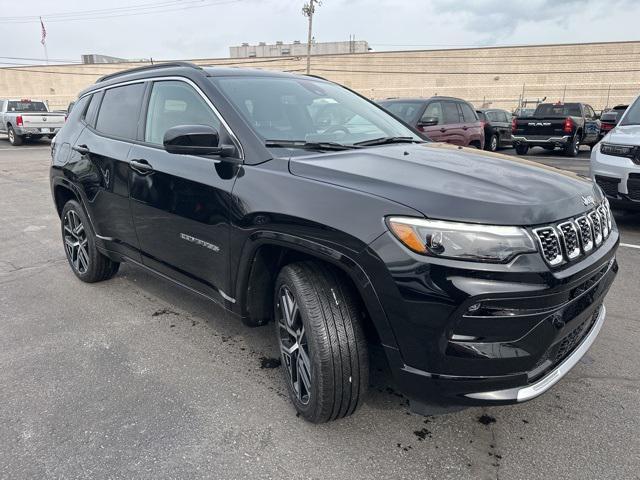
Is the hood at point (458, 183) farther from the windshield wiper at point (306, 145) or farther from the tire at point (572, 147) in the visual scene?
the tire at point (572, 147)

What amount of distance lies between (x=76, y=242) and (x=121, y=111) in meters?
1.46

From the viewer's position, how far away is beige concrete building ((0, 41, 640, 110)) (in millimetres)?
47094

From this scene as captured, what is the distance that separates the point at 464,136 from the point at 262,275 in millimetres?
8936

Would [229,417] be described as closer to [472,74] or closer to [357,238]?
[357,238]

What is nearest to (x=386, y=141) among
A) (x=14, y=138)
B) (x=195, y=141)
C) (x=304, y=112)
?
(x=304, y=112)

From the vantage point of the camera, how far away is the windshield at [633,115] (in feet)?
21.7

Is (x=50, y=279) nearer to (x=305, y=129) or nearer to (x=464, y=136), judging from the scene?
(x=305, y=129)

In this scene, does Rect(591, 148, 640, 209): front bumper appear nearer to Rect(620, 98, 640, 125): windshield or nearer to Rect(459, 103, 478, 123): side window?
Rect(620, 98, 640, 125): windshield

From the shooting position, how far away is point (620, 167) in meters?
5.83

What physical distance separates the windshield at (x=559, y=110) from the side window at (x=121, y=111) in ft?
49.2

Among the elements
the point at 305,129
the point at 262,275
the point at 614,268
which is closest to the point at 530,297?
the point at 614,268

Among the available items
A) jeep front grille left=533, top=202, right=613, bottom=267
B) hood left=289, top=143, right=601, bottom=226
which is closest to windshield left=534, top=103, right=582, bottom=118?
hood left=289, top=143, right=601, bottom=226

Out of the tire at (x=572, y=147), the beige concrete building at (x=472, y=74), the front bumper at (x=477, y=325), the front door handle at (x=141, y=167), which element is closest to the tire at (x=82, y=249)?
the front door handle at (x=141, y=167)

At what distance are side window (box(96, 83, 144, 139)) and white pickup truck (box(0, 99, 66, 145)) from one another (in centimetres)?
1709
